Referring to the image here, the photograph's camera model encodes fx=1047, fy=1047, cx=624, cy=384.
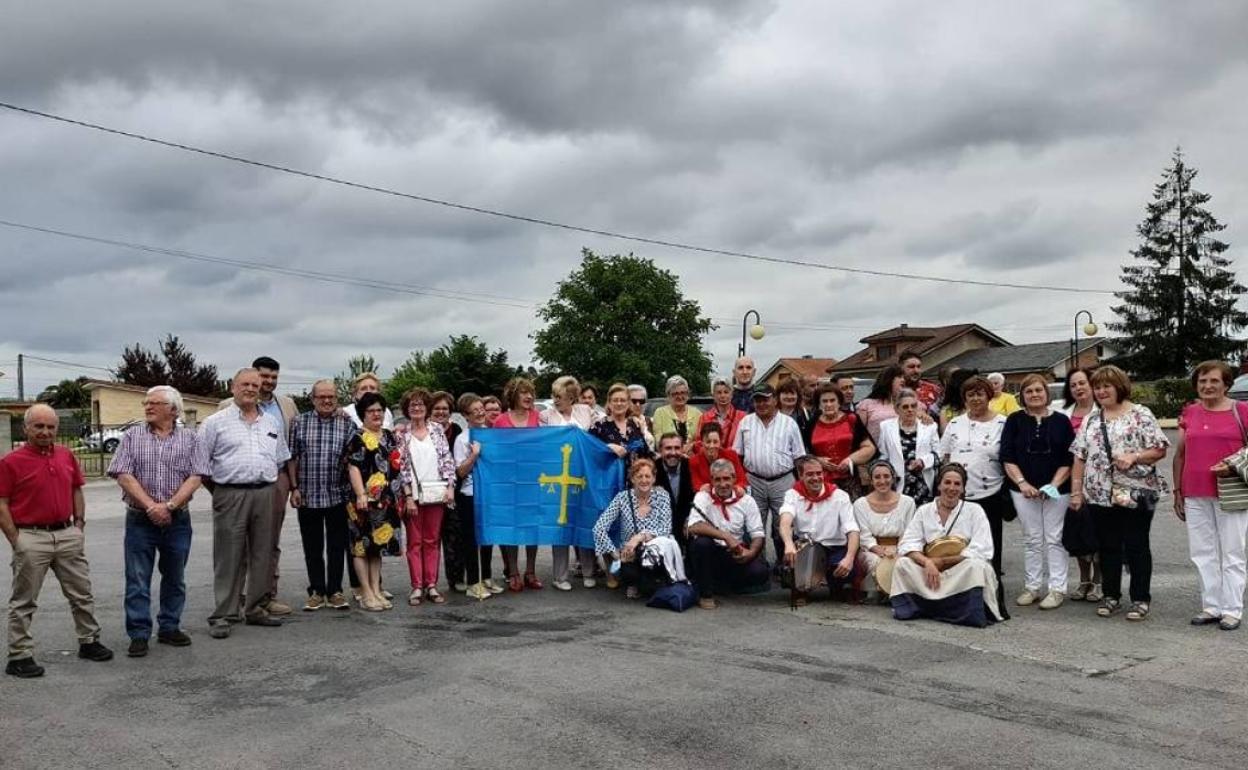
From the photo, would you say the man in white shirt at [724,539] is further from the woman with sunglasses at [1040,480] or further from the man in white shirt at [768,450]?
the woman with sunglasses at [1040,480]

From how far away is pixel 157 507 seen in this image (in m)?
7.42

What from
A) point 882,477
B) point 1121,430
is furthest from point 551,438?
point 1121,430

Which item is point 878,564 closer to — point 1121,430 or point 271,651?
point 1121,430

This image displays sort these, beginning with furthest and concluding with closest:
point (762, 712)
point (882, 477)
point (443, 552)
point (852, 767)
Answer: point (443, 552), point (882, 477), point (762, 712), point (852, 767)

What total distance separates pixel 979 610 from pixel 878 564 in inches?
40.9

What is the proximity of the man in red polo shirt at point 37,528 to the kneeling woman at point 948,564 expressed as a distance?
595 cm

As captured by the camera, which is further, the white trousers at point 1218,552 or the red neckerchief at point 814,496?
the red neckerchief at point 814,496

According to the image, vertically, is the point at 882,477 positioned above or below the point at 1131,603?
above

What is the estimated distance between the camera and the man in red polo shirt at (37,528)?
6836mm

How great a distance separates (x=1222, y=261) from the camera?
201 feet

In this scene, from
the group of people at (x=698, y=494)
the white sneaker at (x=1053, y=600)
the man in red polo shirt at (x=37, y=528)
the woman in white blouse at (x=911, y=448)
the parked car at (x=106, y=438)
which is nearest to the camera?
the man in red polo shirt at (x=37, y=528)

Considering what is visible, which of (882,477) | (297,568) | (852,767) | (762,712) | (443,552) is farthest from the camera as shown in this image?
(297,568)

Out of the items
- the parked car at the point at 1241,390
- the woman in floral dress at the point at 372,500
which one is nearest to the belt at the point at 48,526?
the woman in floral dress at the point at 372,500

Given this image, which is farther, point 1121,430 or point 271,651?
point 1121,430
